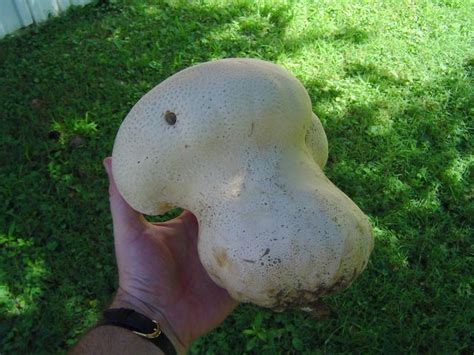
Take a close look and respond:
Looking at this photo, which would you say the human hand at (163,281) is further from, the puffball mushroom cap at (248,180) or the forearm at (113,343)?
the puffball mushroom cap at (248,180)

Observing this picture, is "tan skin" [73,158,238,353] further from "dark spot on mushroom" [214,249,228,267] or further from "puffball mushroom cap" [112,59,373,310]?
"dark spot on mushroom" [214,249,228,267]

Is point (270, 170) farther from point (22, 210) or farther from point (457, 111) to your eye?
point (457, 111)

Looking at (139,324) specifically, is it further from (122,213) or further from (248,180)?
(248,180)

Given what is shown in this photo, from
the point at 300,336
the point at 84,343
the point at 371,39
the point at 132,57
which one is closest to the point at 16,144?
the point at 132,57

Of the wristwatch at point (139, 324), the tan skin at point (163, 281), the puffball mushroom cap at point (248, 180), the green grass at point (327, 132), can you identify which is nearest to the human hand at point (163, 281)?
the tan skin at point (163, 281)

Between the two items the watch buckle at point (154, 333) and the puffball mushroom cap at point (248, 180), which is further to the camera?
the watch buckle at point (154, 333)
